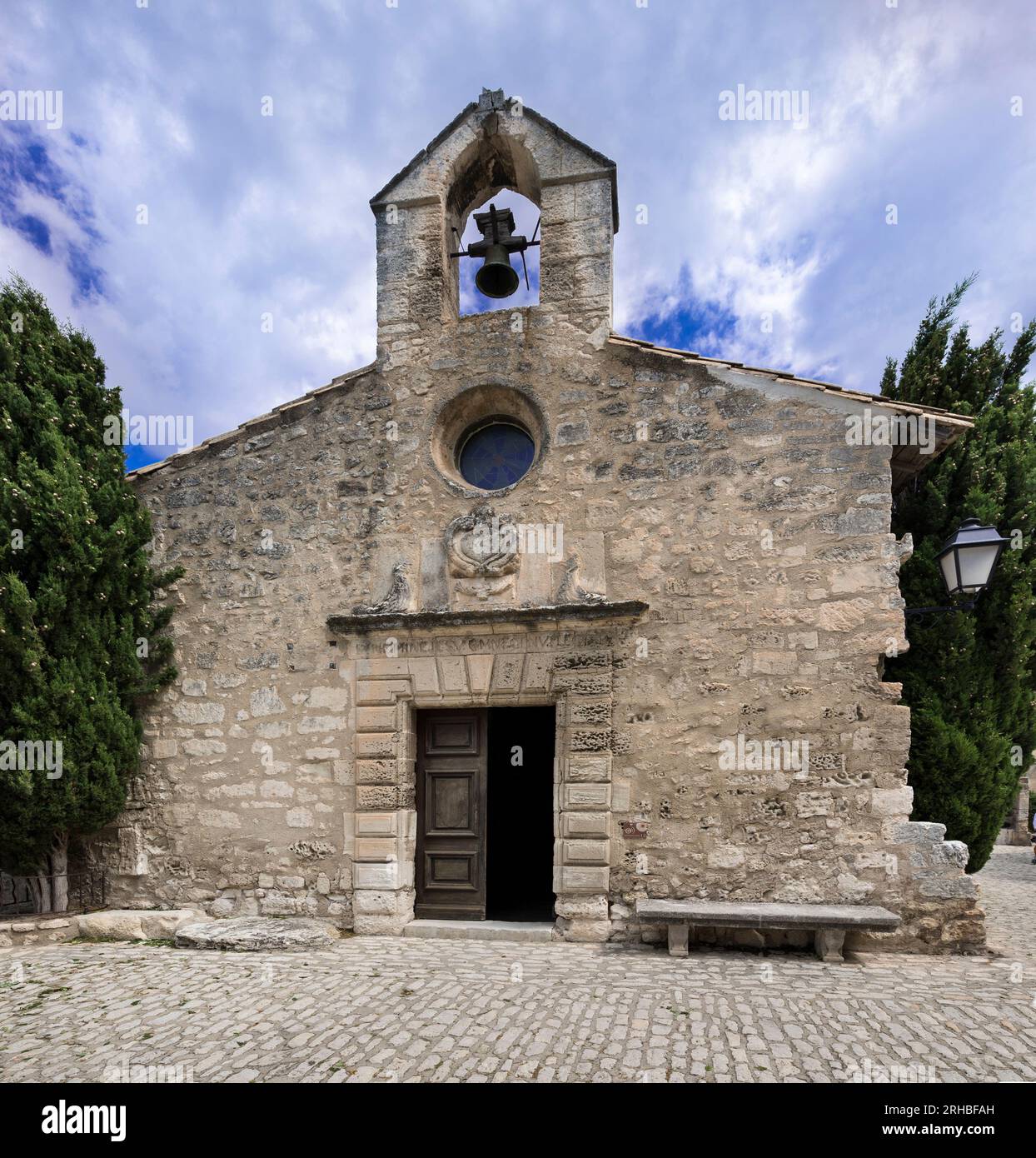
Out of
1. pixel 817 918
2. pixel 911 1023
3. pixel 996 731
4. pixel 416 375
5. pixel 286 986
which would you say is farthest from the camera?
pixel 416 375

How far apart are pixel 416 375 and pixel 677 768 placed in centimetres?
389

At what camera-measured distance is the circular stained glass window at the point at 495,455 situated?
20.7ft

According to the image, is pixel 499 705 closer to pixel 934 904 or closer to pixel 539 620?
pixel 539 620

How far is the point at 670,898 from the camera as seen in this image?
203 inches

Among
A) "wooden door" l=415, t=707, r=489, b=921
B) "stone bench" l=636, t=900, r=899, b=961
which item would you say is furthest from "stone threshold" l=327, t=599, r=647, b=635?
"stone bench" l=636, t=900, r=899, b=961

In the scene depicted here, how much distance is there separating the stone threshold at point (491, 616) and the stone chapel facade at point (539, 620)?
26 mm

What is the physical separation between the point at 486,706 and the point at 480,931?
1661mm

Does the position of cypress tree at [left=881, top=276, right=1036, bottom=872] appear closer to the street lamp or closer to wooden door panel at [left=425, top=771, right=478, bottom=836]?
the street lamp

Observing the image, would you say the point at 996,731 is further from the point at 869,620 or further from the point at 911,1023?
the point at 911,1023

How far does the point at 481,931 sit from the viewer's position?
544 cm

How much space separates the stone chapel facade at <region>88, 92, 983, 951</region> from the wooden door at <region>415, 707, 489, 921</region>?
0.07 ft

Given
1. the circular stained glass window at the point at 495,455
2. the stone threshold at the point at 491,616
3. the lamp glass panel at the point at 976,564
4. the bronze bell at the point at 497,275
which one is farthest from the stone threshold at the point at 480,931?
the bronze bell at the point at 497,275

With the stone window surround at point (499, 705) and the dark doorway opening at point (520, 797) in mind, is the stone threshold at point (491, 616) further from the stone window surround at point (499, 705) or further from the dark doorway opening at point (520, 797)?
the dark doorway opening at point (520, 797)

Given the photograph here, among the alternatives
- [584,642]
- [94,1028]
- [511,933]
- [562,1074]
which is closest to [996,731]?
[584,642]
